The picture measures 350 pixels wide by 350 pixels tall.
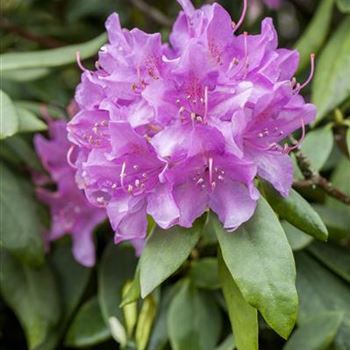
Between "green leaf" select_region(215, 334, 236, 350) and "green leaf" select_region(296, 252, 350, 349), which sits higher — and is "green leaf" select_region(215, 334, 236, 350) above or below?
below

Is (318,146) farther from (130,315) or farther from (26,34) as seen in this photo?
(26,34)

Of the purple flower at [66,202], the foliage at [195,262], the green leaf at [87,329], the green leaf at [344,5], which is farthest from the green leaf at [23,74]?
the green leaf at [344,5]

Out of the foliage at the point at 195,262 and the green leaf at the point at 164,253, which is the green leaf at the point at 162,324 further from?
the green leaf at the point at 164,253

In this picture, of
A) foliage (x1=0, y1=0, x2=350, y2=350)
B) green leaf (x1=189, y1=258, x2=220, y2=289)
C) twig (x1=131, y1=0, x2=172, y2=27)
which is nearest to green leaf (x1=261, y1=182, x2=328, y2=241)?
foliage (x1=0, y1=0, x2=350, y2=350)

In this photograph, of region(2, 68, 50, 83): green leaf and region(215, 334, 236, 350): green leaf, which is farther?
region(2, 68, 50, 83): green leaf

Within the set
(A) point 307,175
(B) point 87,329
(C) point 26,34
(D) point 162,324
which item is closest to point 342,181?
(A) point 307,175

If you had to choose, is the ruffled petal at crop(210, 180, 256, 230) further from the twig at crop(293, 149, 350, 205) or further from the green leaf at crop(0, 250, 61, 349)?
the green leaf at crop(0, 250, 61, 349)
